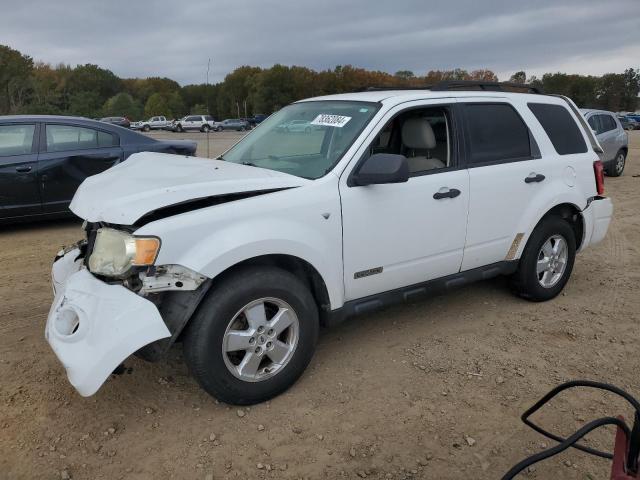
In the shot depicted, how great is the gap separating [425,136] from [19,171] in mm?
5376

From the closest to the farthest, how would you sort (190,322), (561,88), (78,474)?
(78,474) → (190,322) → (561,88)

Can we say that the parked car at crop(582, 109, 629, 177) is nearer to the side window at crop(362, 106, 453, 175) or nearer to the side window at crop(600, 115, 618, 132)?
the side window at crop(600, 115, 618, 132)

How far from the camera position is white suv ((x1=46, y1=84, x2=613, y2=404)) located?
2826 mm

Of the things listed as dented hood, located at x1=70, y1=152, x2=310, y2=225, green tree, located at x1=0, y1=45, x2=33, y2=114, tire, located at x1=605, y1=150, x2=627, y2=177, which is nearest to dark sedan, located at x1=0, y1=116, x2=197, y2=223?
dented hood, located at x1=70, y1=152, x2=310, y2=225

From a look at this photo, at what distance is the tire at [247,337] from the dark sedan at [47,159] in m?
5.09

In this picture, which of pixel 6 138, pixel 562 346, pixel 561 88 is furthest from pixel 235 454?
pixel 561 88

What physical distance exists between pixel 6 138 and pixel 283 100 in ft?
272

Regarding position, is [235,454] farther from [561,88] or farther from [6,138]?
[561,88]

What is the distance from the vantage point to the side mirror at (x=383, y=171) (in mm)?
3307

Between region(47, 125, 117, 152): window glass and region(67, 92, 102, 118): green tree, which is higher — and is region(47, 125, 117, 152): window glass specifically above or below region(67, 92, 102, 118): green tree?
below

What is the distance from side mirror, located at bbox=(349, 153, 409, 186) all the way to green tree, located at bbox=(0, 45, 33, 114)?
170ft

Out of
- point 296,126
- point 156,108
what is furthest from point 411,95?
point 156,108

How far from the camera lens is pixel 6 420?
9.95 feet

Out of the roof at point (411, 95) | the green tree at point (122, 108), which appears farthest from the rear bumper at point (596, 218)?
the green tree at point (122, 108)
